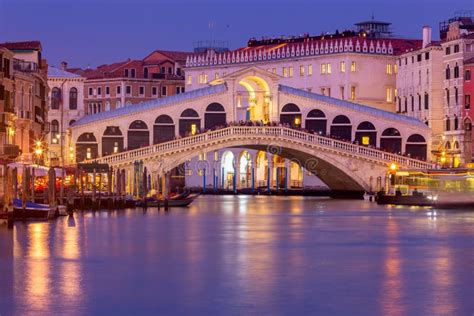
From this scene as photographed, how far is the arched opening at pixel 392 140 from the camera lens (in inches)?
2375

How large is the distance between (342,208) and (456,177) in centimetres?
428

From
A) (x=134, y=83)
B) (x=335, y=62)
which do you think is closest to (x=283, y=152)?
(x=335, y=62)

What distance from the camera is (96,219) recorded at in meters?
37.6

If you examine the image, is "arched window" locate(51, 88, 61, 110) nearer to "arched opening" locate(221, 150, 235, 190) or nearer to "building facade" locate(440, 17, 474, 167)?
"arched opening" locate(221, 150, 235, 190)

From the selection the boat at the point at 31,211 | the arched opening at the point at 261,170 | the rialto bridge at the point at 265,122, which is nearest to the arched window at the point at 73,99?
the arched opening at the point at 261,170

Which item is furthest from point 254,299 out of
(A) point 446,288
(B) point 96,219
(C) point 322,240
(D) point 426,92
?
(D) point 426,92

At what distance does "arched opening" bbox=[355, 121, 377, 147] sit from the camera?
6041cm

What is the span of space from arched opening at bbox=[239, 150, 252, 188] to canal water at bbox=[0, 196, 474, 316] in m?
36.7

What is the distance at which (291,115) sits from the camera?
60.7 metres

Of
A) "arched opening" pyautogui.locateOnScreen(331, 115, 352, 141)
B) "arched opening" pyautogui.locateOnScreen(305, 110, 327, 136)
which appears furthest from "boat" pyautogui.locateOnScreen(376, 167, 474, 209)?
"arched opening" pyautogui.locateOnScreen(305, 110, 327, 136)

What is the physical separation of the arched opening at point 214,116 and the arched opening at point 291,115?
8.07 ft

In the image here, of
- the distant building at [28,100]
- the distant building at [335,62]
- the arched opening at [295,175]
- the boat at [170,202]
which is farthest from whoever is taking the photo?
the arched opening at [295,175]

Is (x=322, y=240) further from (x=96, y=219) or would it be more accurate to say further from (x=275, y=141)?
(x=275, y=141)

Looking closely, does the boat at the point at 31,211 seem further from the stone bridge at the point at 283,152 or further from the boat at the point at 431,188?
the stone bridge at the point at 283,152
